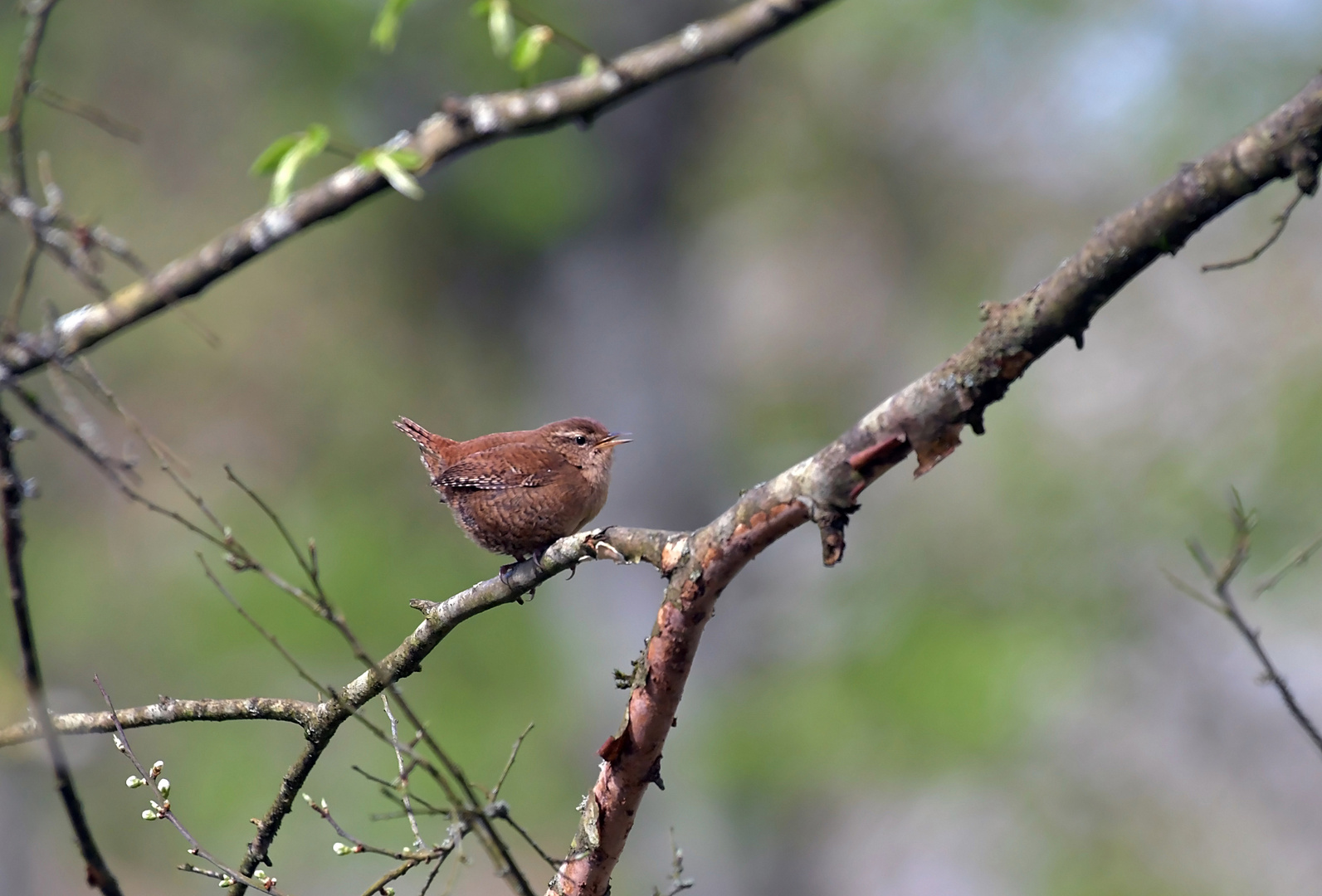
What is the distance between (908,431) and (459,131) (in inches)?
54.3

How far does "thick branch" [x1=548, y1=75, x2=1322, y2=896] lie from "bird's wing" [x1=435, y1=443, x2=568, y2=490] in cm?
144

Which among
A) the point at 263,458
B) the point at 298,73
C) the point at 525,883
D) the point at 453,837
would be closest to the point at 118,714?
the point at 453,837

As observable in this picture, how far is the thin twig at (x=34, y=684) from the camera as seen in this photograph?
4.70 ft

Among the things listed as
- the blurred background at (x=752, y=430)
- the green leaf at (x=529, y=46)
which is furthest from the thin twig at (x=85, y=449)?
the blurred background at (x=752, y=430)

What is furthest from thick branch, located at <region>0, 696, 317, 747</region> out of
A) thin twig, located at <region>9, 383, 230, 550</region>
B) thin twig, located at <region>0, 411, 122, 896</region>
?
thin twig, located at <region>0, 411, 122, 896</region>

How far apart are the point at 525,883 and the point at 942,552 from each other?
6.98m

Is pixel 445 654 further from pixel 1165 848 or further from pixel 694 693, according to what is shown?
pixel 1165 848

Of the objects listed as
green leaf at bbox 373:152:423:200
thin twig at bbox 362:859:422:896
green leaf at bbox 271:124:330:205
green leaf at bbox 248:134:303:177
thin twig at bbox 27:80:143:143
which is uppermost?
thin twig at bbox 27:80:143:143

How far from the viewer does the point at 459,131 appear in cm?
249

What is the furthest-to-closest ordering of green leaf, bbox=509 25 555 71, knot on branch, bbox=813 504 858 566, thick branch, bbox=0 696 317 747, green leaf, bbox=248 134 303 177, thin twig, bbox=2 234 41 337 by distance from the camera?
green leaf, bbox=509 25 555 71
green leaf, bbox=248 134 303 177
thick branch, bbox=0 696 317 747
thin twig, bbox=2 234 41 337
knot on branch, bbox=813 504 858 566

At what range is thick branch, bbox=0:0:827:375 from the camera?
8.05ft

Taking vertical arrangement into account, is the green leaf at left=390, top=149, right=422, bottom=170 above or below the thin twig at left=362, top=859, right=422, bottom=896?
above

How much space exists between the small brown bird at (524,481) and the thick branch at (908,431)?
4.19ft

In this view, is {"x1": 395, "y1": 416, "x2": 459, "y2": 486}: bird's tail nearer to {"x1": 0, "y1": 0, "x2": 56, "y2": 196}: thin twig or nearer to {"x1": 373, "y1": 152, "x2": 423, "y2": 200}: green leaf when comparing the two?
{"x1": 373, "y1": 152, "x2": 423, "y2": 200}: green leaf
